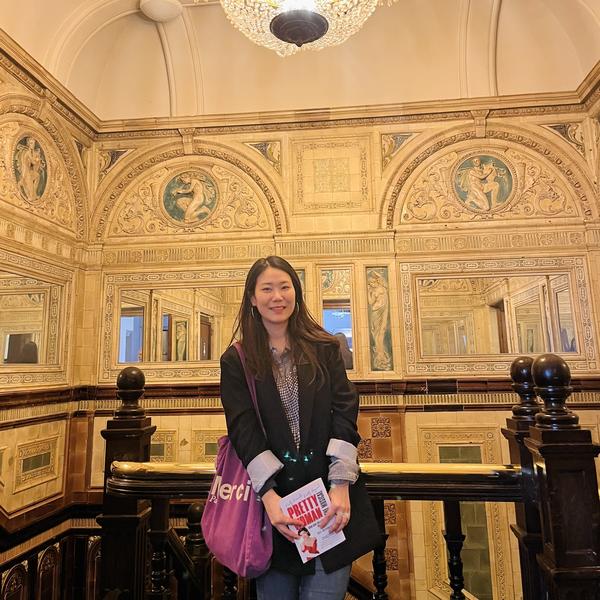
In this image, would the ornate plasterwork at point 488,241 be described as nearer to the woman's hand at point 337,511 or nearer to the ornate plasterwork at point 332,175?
the ornate plasterwork at point 332,175

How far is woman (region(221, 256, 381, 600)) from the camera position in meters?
1.09

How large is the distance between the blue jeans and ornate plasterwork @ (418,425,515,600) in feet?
11.9

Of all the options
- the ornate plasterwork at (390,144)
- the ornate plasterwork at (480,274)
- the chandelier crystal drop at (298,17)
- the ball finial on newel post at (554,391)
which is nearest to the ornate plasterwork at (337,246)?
the ornate plasterwork at (480,274)

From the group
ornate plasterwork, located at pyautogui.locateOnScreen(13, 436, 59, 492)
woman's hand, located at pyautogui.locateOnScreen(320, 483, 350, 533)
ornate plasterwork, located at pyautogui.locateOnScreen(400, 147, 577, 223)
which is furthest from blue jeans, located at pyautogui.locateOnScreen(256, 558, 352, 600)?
ornate plasterwork, located at pyautogui.locateOnScreen(400, 147, 577, 223)

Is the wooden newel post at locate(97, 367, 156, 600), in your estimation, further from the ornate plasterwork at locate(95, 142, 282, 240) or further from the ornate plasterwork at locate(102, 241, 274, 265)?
the ornate plasterwork at locate(95, 142, 282, 240)

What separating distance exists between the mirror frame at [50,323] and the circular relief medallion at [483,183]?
174 inches

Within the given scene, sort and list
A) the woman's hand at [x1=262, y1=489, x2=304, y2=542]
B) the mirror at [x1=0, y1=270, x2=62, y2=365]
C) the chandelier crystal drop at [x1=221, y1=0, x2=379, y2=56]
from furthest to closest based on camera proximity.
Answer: the mirror at [x1=0, y1=270, x2=62, y2=365] → the chandelier crystal drop at [x1=221, y1=0, x2=379, y2=56] → the woman's hand at [x1=262, y1=489, x2=304, y2=542]

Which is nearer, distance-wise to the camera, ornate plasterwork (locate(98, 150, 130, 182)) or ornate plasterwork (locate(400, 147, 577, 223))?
ornate plasterwork (locate(400, 147, 577, 223))

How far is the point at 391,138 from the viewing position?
5.05 meters

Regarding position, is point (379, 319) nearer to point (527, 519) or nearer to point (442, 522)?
point (442, 522)

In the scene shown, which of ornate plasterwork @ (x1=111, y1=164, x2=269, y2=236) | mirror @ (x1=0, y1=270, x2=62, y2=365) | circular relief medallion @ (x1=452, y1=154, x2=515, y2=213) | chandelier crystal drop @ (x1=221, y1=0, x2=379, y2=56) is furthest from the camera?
ornate plasterwork @ (x1=111, y1=164, x2=269, y2=236)

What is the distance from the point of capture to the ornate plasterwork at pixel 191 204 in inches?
202

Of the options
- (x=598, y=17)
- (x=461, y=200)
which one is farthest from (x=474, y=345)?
(x=598, y=17)

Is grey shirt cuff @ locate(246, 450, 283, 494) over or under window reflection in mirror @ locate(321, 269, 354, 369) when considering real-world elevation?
under
